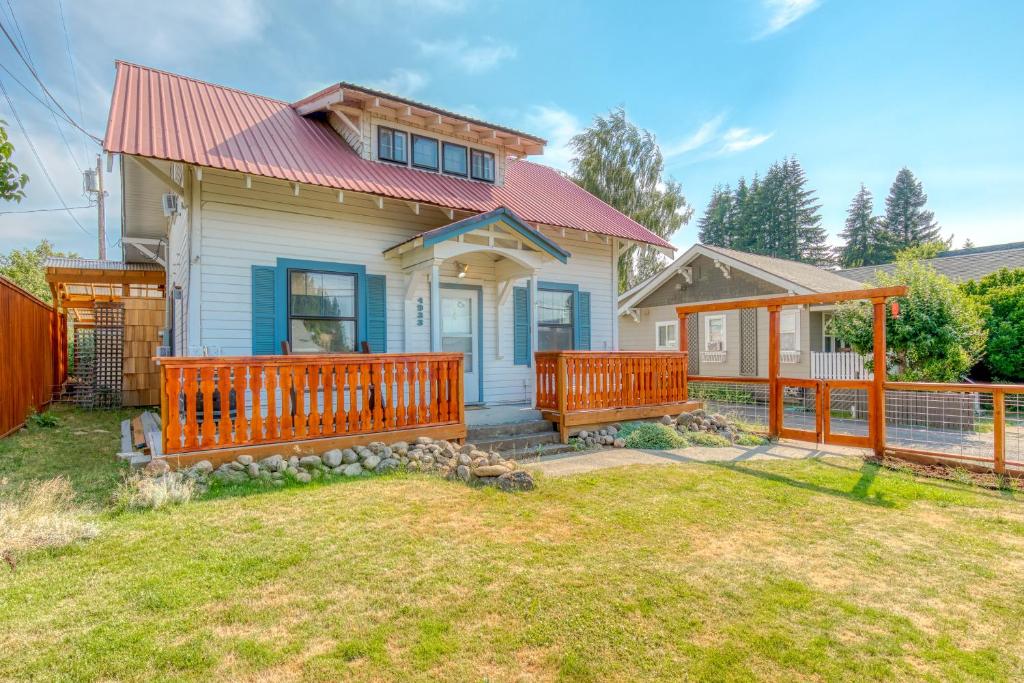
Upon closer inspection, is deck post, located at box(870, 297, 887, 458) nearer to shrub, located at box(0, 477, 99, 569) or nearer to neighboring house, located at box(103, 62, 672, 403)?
neighboring house, located at box(103, 62, 672, 403)

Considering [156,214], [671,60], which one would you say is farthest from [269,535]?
[671,60]

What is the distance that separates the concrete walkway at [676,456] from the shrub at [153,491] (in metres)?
3.25

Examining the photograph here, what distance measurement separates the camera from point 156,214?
10.3 metres

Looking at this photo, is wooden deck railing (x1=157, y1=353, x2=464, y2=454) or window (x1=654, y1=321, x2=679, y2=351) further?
window (x1=654, y1=321, x2=679, y2=351)

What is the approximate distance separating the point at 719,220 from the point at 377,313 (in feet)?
150

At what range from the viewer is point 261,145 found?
282 inches

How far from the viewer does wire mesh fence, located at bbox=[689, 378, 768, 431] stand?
890cm

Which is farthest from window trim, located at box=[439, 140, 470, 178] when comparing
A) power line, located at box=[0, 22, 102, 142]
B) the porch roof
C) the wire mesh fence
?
power line, located at box=[0, 22, 102, 142]

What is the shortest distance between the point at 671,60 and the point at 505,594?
13613 millimetres

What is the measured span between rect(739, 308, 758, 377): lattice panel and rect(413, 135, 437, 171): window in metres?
10.2

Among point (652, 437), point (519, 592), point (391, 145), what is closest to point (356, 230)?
point (391, 145)

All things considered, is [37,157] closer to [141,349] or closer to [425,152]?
[141,349]

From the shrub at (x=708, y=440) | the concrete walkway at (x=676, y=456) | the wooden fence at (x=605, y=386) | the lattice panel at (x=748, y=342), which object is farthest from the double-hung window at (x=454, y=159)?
the lattice panel at (x=748, y=342)

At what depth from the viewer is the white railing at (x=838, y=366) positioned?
12312mm
